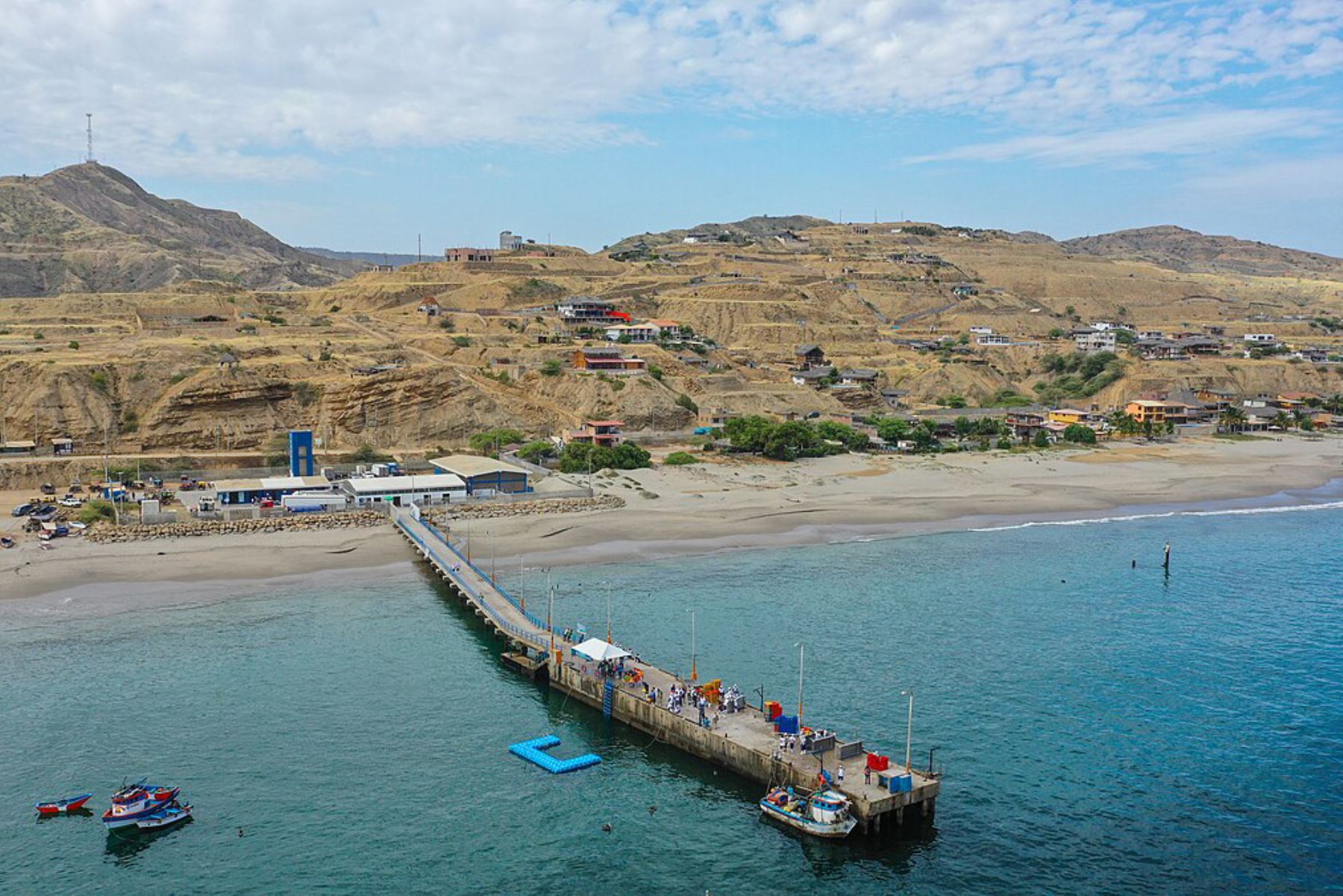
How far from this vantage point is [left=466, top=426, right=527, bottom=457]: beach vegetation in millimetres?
85812

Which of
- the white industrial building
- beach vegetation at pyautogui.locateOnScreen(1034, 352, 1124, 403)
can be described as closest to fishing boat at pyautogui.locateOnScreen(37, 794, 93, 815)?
the white industrial building

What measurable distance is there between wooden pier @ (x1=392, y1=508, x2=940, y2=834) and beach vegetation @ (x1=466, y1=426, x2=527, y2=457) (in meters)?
34.2

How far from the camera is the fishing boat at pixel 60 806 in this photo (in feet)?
103

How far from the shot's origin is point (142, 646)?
Answer: 4412cm

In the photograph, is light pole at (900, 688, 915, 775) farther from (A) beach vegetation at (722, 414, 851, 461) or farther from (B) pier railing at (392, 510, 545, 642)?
(A) beach vegetation at (722, 414, 851, 461)

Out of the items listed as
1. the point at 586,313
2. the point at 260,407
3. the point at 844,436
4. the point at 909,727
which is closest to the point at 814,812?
the point at 909,727

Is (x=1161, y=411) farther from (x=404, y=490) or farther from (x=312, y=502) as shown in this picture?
(x=312, y=502)

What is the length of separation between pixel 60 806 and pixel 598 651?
58.8ft

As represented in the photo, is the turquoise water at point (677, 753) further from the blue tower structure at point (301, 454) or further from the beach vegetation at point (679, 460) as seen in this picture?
the beach vegetation at point (679, 460)

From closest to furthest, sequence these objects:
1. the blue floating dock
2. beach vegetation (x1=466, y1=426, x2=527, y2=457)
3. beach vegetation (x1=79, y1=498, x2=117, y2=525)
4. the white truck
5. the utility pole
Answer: the utility pole → the blue floating dock → beach vegetation (x1=79, y1=498, x2=117, y2=525) → the white truck → beach vegetation (x1=466, y1=426, x2=527, y2=457)

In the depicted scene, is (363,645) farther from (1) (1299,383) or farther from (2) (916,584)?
(1) (1299,383)

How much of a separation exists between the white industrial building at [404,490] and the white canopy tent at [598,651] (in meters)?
31.0

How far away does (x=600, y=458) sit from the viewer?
3236 inches

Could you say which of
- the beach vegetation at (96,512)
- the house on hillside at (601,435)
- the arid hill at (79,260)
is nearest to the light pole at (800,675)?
the beach vegetation at (96,512)
